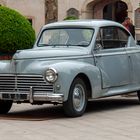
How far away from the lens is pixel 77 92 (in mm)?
12062

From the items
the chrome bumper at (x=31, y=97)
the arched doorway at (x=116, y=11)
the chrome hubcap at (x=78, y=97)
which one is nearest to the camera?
the chrome bumper at (x=31, y=97)

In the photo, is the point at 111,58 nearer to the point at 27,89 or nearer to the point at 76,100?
the point at 76,100

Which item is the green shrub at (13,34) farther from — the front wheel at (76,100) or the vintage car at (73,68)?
the front wheel at (76,100)

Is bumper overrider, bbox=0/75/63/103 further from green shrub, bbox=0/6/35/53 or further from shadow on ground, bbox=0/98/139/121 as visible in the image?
green shrub, bbox=0/6/35/53

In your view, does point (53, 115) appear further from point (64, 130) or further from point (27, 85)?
point (64, 130)

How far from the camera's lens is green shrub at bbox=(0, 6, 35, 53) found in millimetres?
21438

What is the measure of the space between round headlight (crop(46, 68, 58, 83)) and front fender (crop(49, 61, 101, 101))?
0.08 m

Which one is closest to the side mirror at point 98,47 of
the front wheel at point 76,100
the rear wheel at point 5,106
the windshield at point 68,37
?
the windshield at point 68,37

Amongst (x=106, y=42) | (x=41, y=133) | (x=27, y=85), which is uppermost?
(x=106, y=42)

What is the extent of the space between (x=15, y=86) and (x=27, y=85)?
272 mm

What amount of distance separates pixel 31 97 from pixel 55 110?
5.90 ft

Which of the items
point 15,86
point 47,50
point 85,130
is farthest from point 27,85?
point 85,130

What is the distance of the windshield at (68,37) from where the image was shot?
13117mm

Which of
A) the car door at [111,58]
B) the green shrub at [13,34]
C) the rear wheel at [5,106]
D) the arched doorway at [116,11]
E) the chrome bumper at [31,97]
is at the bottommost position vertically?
the rear wheel at [5,106]
